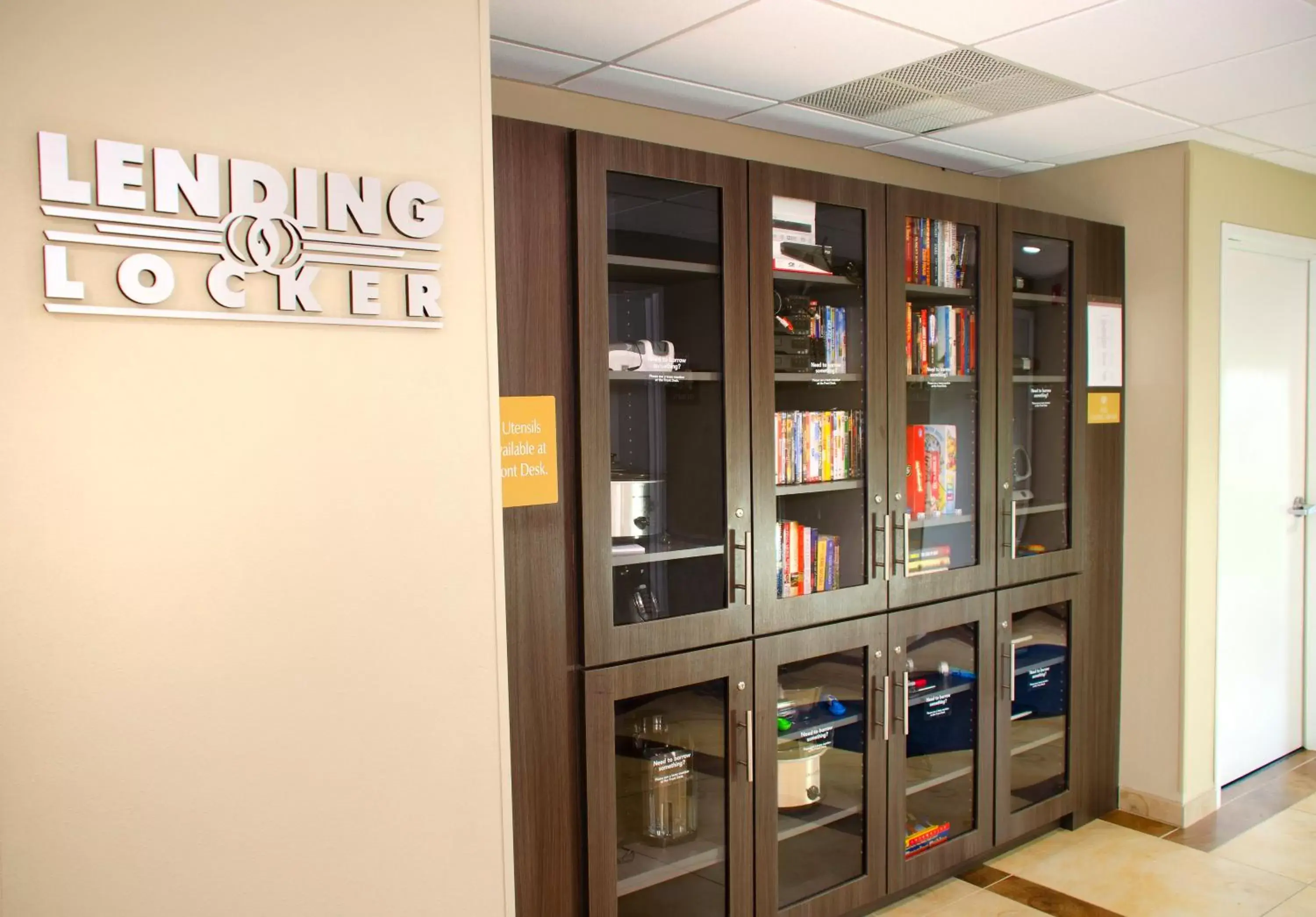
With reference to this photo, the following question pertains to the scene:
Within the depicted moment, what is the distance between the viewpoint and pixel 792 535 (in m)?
2.88

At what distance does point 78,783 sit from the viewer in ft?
5.05

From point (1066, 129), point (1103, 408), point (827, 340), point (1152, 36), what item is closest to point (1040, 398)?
point (1103, 408)

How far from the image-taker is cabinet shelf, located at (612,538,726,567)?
249 cm

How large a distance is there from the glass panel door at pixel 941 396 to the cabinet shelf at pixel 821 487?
173 millimetres

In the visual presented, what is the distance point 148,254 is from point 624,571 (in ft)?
4.34

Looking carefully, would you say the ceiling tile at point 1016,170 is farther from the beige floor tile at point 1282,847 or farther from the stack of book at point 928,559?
the beige floor tile at point 1282,847

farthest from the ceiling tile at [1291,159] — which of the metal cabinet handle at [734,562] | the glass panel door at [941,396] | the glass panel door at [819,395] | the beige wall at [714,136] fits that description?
the metal cabinet handle at [734,562]

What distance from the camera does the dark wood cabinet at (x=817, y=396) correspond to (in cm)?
274

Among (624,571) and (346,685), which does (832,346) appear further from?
(346,685)

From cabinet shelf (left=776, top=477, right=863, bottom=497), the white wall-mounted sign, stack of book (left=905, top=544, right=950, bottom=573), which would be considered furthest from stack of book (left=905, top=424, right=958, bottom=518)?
the white wall-mounted sign

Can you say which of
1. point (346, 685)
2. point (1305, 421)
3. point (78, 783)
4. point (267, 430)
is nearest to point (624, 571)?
point (346, 685)

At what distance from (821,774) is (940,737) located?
0.57 m

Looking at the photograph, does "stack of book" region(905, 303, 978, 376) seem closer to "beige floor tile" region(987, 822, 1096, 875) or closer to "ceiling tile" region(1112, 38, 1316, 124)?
"ceiling tile" region(1112, 38, 1316, 124)

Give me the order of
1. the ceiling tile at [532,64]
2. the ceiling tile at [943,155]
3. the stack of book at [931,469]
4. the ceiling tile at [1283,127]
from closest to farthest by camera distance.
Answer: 1. the ceiling tile at [532,64]
2. the stack of book at [931,469]
3. the ceiling tile at [1283,127]
4. the ceiling tile at [943,155]
